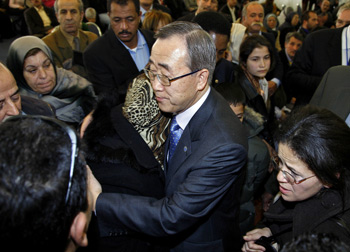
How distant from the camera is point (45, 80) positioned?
7.97ft

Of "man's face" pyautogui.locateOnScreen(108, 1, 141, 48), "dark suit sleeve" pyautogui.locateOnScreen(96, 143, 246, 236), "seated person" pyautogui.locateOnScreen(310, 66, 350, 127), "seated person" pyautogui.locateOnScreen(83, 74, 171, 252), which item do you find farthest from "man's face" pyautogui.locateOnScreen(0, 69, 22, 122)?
"seated person" pyautogui.locateOnScreen(310, 66, 350, 127)

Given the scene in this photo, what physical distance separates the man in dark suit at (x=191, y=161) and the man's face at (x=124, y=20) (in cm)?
139

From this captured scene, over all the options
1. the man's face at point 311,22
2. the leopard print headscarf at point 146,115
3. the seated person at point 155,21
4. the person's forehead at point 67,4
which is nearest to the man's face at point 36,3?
the person's forehead at point 67,4

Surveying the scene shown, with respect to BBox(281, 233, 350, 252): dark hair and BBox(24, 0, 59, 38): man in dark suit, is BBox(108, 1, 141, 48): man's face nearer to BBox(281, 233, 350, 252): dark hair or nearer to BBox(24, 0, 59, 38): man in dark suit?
BBox(281, 233, 350, 252): dark hair

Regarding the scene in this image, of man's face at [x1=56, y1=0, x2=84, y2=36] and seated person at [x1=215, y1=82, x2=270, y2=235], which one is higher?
man's face at [x1=56, y1=0, x2=84, y2=36]

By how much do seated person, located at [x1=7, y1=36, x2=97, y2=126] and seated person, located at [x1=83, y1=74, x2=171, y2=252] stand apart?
1.05 meters

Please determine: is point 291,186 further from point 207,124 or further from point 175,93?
point 175,93

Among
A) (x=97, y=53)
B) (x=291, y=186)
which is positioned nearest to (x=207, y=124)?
(x=291, y=186)

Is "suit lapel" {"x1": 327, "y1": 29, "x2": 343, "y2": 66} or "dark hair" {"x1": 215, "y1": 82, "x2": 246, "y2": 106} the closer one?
"dark hair" {"x1": 215, "y1": 82, "x2": 246, "y2": 106}

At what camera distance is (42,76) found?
2.40 meters

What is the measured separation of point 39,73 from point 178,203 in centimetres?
170

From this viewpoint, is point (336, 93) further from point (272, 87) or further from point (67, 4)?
point (67, 4)

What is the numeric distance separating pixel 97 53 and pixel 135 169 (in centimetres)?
176

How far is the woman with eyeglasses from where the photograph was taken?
4.50ft
